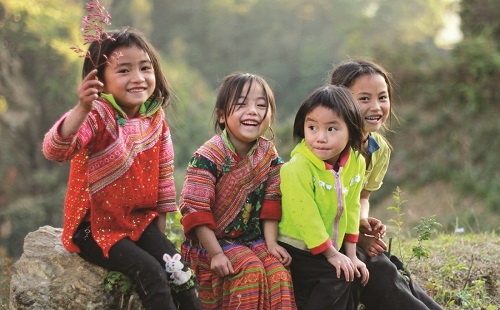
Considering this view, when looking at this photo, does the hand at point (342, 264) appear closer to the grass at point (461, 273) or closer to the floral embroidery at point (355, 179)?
the floral embroidery at point (355, 179)

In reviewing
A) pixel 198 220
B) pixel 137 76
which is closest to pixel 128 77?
pixel 137 76

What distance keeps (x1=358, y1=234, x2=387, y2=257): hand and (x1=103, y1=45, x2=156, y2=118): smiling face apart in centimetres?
125

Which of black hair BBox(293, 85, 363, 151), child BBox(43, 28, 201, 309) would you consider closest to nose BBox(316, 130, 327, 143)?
black hair BBox(293, 85, 363, 151)

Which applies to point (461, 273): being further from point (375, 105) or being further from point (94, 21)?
point (94, 21)

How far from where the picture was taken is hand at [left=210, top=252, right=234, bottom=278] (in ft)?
9.31

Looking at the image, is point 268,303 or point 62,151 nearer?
point 62,151

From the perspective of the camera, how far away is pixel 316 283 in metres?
2.91

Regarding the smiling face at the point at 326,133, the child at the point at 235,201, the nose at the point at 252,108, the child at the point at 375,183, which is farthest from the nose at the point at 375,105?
the nose at the point at 252,108

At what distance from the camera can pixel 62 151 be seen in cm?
255

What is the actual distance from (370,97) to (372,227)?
0.64 m

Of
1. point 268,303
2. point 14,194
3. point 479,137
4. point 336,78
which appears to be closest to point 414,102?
point 479,137

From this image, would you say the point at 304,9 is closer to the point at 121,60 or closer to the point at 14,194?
the point at 14,194

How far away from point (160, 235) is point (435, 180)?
24.0 feet

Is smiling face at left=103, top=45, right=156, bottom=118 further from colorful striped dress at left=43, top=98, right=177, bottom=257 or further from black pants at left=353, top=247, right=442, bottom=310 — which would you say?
black pants at left=353, top=247, right=442, bottom=310
